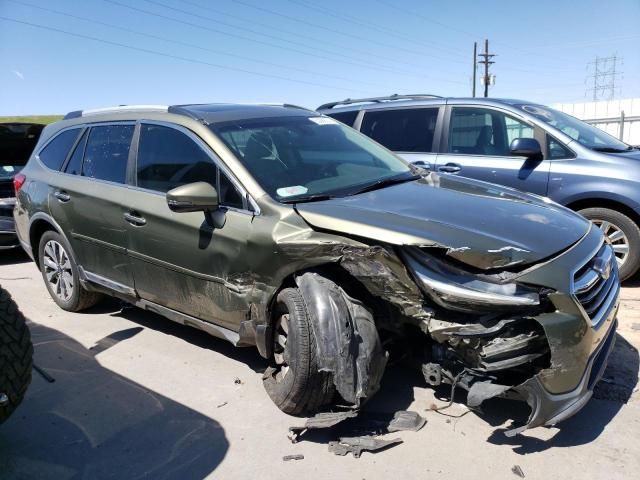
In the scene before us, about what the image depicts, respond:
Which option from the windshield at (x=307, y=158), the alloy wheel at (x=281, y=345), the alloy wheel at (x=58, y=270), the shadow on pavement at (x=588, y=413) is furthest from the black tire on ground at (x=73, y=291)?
the shadow on pavement at (x=588, y=413)

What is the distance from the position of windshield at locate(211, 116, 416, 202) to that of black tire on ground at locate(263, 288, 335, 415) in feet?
2.23

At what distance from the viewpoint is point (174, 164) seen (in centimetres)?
387

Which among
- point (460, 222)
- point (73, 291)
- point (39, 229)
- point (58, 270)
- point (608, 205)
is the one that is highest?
point (460, 222)

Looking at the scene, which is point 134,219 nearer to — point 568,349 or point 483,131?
point 568,349

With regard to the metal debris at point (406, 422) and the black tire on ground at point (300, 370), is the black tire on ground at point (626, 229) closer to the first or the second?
the metal debris at point (406, 422)

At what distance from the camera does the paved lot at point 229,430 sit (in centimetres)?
269

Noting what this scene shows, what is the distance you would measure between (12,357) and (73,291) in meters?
2.28

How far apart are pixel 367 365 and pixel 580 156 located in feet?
12.6

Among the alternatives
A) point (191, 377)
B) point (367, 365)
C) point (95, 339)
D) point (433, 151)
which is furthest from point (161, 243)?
point (433, 151)

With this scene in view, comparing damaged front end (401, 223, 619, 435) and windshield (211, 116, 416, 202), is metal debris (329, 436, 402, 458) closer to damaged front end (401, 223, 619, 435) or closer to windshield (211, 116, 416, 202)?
damaged front end (401, 223, 619, 435)

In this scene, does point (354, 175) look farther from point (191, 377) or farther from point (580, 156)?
point (580, 156)

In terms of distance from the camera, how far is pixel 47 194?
494 cm

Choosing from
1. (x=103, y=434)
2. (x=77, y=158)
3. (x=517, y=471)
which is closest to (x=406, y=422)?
(x=517, y=471)

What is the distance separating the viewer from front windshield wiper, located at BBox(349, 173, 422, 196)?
353cm
